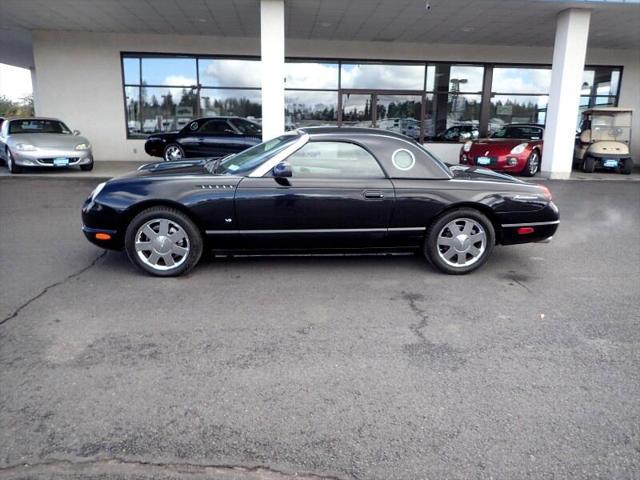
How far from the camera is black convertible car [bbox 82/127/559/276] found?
4.89 metres

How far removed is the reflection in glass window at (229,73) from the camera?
16.7 meters

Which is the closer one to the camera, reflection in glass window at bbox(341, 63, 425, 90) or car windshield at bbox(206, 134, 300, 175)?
car windshield at bbox(206, 134, 300, 175)

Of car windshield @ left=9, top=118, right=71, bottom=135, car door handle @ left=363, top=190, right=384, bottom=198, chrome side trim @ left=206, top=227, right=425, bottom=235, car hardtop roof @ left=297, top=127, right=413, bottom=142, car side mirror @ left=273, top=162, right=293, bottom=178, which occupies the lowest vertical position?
chrome side trim @ left=206, top=227, right=425, bottom=235

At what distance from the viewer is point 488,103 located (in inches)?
704

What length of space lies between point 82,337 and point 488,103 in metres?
17.1

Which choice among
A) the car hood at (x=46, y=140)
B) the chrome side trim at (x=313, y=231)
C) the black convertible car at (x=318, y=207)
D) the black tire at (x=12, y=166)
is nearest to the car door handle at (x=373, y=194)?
the black convertible car at (x=318, y=207)

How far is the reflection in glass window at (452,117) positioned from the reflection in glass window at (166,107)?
321 inches

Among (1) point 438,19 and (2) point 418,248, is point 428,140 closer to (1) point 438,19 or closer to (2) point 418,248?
(1) point 438,19

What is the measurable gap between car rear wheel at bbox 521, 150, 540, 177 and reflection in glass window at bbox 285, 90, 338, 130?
669 cm

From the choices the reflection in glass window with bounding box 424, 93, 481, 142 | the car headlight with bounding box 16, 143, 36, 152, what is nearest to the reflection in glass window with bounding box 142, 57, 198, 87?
the car headlight with bounding box 16, 143, 36, 152

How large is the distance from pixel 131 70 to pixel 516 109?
528 inches

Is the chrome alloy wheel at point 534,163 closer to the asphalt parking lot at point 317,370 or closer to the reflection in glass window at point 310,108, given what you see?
the reflection in glass window at point 310,108

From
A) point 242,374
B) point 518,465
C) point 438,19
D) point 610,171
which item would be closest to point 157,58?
point 438,19

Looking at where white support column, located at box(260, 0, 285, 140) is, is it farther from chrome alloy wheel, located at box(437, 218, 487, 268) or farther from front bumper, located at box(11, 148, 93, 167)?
chrome alloy wheel, located at box(437, 218, 487, 268)
